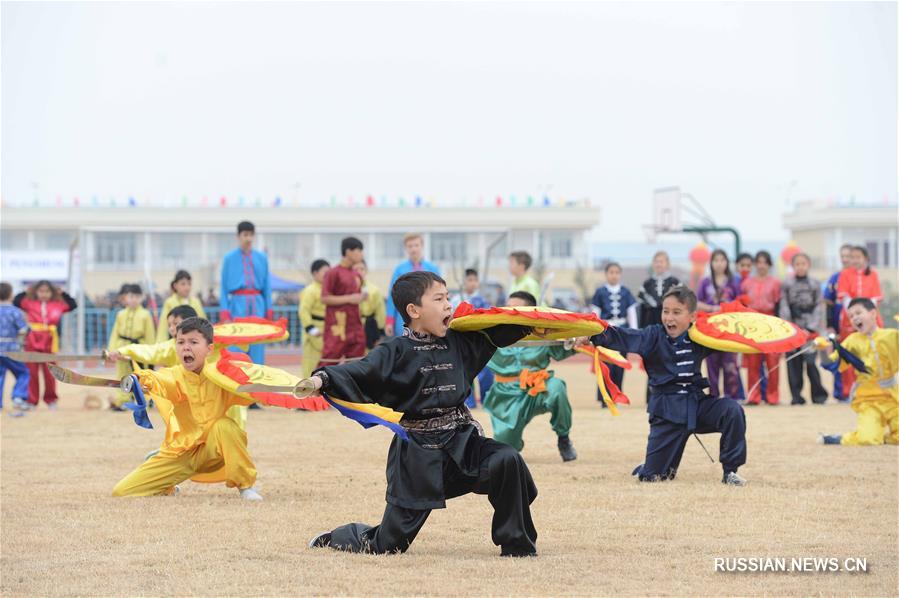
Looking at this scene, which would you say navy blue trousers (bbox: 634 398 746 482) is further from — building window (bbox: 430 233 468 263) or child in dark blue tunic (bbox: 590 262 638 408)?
building window (bbox: 430 233 468 263)

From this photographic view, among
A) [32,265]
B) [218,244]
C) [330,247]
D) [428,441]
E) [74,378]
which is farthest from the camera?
[330,247]

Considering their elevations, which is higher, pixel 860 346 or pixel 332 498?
pixel 860 346

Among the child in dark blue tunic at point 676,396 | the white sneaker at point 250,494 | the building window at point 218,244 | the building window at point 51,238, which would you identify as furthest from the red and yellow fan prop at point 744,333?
the building window at point 51,238

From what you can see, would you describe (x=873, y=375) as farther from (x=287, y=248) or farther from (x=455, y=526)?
(x=287, y=248)

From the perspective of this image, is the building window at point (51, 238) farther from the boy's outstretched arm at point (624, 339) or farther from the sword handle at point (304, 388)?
the sword handle at point (304, 388)

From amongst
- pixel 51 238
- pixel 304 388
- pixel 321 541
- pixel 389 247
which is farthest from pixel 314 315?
pixel 51 238

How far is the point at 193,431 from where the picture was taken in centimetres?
765

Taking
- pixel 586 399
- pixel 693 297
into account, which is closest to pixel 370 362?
pixel 693 297

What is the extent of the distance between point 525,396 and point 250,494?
2.51m

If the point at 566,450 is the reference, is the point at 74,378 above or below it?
above

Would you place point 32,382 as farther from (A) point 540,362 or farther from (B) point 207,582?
(B) point 207,582

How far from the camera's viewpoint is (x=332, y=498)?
7531 mm

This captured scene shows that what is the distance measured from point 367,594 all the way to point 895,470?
16.5 feet

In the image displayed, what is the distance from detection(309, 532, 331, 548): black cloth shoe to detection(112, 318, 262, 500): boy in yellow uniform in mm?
1656
